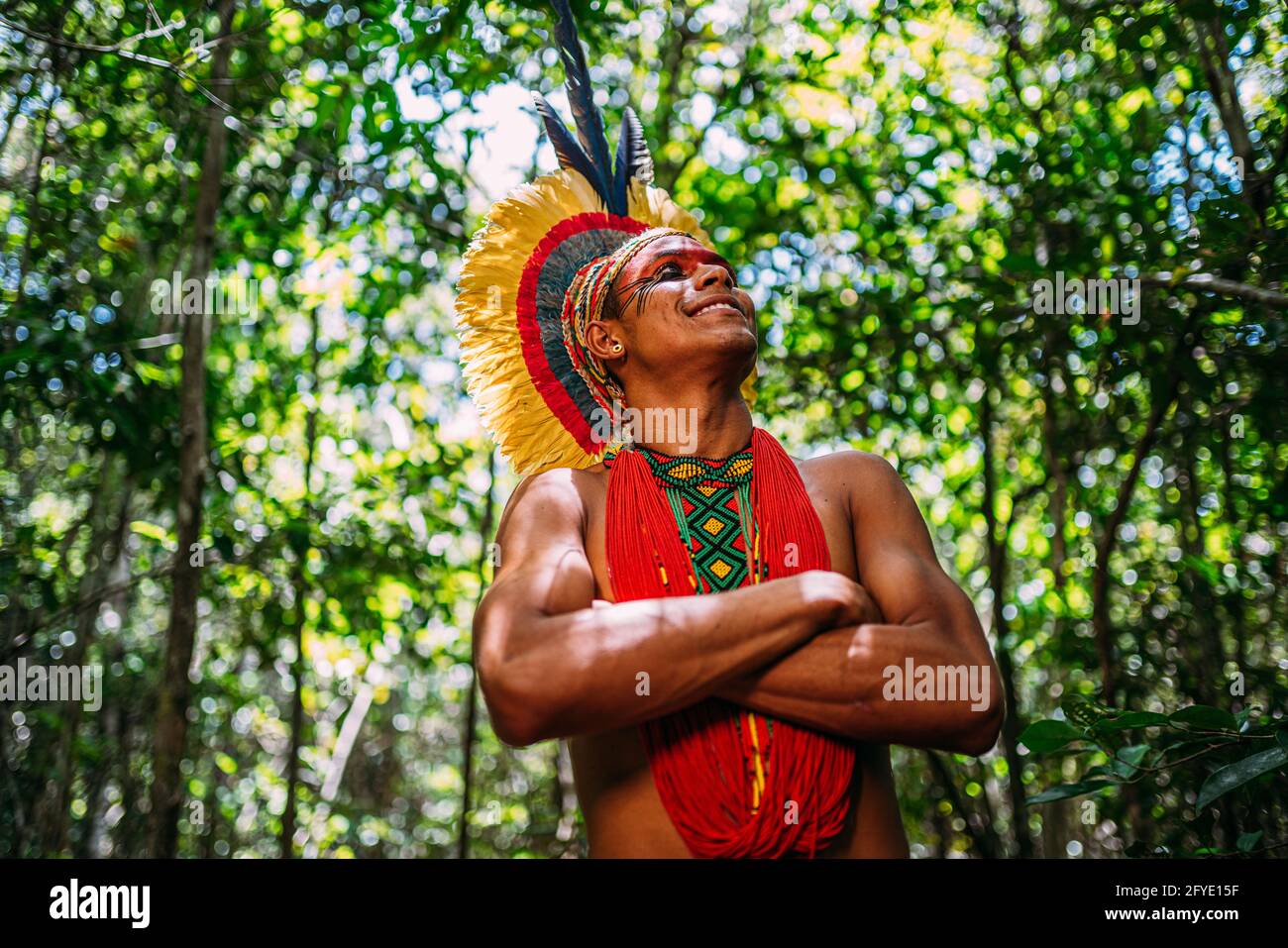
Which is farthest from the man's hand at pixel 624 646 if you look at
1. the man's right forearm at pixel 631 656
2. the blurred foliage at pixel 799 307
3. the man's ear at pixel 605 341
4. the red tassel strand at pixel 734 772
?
the blurred foliage at pixel 799 307

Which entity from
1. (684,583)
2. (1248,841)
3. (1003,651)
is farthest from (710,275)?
(1003,651)

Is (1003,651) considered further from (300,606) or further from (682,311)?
(300,606)

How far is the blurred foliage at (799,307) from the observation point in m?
4.66

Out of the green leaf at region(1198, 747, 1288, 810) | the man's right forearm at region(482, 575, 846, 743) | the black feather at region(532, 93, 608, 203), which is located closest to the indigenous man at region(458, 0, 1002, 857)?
the man's right forearm at region(482, 575, 846, 743)

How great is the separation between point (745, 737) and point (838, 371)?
4158mm

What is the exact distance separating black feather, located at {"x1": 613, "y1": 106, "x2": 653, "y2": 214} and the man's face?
498 mm

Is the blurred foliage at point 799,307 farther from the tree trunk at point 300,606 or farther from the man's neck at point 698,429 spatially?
the man's neck at point 698,429

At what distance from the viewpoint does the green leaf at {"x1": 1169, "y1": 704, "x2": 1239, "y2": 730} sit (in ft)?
8.34

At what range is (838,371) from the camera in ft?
20.0

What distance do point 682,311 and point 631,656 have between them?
0.98m

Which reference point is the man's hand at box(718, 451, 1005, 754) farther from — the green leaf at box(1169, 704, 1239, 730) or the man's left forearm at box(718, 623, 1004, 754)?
the green leaf at box(1169, 704, 1239, 730)

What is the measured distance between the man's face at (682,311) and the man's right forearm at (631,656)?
0.73 meters

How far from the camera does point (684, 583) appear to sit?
7.66ft
